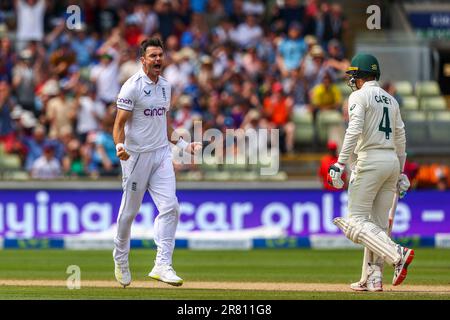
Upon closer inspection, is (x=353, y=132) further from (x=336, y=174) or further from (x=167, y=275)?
(x=167, y=275)

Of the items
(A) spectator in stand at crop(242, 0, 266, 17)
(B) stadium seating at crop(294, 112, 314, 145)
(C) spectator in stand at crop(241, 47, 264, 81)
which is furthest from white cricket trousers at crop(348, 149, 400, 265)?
(A) spectator in stand at crop(242, 0, 266, 17)

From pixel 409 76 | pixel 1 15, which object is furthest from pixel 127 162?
pixel 1 15

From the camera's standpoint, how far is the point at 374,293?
11719mm

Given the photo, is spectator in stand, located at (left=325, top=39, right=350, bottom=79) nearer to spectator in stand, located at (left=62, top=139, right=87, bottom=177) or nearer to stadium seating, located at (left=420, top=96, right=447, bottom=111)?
stadium seating, located at (left=420, top=96, right=447, bottom=111)

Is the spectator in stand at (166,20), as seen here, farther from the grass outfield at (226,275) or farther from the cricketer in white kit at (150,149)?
the cricketer in white kit at (150,149)

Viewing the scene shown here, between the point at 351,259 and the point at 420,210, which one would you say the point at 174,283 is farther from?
the point at 420,210

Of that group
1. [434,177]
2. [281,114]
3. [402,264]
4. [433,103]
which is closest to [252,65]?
[281,114]

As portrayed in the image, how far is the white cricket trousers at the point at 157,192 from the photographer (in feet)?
39.3

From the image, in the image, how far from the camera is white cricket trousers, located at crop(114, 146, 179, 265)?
1198 centimetres

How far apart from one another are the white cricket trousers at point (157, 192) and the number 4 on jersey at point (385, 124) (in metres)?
2.05

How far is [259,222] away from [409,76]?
4.56 metres

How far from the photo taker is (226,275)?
14.5m

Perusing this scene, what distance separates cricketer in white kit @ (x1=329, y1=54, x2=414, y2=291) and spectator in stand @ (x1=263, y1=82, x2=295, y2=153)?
9935mm

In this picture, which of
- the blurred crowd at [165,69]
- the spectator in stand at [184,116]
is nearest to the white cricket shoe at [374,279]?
the blurred crowd at [165,69]
